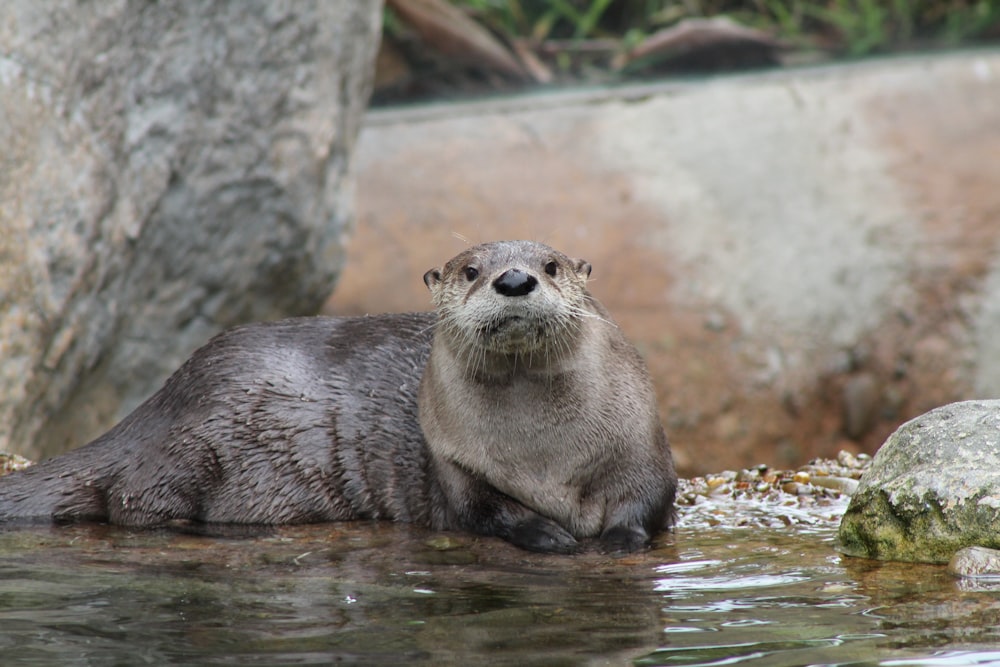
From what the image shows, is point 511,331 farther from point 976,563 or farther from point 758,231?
point 758,231

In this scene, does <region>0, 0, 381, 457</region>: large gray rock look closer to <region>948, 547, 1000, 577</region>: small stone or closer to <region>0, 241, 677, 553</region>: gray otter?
<region>0, 241, 677, 553</region>: gray otter

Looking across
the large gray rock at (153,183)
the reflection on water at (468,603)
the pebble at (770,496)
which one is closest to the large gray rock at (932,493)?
the reflection on water at (468,603)

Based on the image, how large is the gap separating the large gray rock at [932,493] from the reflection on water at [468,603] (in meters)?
0.11

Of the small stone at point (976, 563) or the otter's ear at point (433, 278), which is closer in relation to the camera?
the small stone at point (976, 563)

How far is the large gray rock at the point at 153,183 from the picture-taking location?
473cm

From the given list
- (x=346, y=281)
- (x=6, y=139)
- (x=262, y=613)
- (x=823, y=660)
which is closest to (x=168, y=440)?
(x=6, y=139)

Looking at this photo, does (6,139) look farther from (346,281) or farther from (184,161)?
(346,281)

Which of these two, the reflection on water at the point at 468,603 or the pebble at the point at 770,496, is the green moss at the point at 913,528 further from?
the pebble at the point at 770,496

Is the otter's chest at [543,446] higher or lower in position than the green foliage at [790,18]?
lower

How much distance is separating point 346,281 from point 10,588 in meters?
5.88

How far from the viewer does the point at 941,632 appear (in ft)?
8.41

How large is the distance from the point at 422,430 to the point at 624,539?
0.75 metres

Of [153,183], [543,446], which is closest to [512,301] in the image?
[543,446]

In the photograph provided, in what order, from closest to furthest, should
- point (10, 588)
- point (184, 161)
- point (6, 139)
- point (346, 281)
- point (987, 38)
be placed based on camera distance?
point (10, 588) → point (6, 139) → point (184, 161) → point (346, 281) → point (987, 38)
